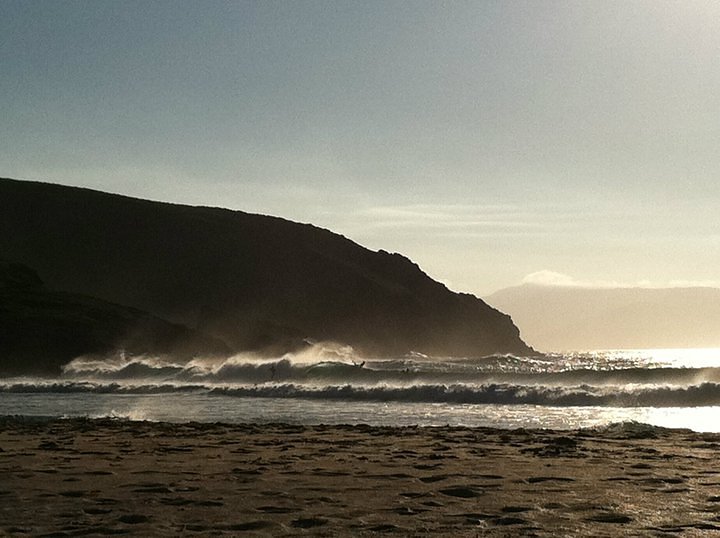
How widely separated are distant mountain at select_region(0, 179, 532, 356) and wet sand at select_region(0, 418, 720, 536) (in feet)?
311

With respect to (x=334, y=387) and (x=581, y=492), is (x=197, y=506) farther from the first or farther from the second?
(x=334, y=387)

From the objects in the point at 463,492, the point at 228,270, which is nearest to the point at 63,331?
the point at 463,492

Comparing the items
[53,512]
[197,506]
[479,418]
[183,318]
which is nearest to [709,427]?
[479,418]

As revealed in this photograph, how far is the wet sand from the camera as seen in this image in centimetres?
581

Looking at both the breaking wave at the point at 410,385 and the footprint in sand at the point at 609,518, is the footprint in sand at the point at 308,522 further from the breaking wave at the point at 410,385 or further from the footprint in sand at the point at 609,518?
the breaking wave at the point at 410,385

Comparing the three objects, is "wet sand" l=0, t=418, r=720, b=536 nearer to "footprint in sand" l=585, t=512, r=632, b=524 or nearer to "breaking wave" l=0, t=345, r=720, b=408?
"footprint in sand" l=585, t=512, r=632, b=524

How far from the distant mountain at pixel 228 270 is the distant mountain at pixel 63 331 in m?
33.2

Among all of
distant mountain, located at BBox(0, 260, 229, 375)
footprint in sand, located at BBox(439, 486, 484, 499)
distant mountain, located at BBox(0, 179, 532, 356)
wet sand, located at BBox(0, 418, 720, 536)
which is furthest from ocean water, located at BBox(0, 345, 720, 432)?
distant mountain, located at BBox(0, 179, 532, 356)

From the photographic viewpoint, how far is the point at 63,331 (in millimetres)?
58594

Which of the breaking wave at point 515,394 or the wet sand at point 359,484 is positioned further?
the breaking wave at point 515,394

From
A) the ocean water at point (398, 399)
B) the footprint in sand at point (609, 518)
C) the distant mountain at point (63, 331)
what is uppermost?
the distant mountain at point (63, 331)

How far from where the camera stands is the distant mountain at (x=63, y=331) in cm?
5484

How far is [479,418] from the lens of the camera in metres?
18.8

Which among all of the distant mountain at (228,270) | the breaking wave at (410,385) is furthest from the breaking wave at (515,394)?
the distant mountain at (228,270)
